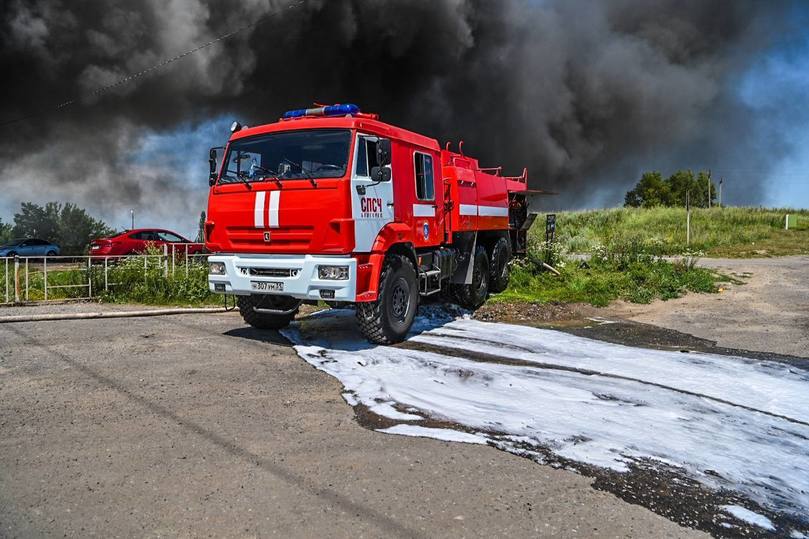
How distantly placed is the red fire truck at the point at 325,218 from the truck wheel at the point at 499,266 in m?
3.59

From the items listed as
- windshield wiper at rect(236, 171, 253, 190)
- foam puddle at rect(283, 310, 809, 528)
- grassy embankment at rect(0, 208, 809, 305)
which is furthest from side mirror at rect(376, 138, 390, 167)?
grassy embankment at rect(0, 208, 809, 305)

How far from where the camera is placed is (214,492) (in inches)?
142

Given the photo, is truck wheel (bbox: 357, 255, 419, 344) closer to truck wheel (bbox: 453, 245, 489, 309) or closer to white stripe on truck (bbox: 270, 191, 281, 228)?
white stripe on truck (bbox: 270, 191, 281, 228)

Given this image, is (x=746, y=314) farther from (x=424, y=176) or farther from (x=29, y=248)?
(x=29, y=248)

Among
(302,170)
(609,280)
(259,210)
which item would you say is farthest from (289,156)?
(609,280)

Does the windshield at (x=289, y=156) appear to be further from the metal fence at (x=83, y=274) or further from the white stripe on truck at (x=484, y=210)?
the metal fence at (x=83, y=274)

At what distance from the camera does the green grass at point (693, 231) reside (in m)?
25.1

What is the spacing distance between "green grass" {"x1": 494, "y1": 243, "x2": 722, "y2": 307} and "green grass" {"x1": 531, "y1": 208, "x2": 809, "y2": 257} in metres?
5.53

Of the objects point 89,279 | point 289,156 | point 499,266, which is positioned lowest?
point 89,279

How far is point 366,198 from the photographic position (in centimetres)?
760

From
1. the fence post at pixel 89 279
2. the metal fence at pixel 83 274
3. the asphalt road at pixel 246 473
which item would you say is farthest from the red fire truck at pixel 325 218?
the fence post at pixel 89 279

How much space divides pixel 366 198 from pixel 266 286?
5.65 ft

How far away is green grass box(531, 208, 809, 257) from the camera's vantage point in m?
25.1

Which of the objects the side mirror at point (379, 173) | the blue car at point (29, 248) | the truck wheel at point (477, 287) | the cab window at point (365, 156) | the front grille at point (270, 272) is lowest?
the truck wheel at point (477, 287)
